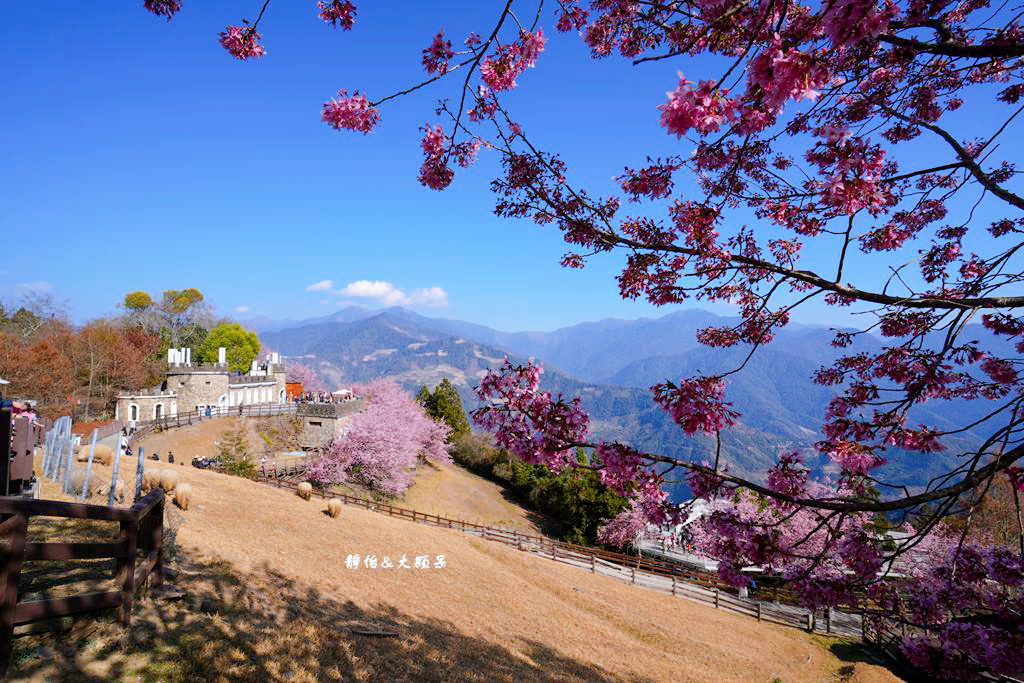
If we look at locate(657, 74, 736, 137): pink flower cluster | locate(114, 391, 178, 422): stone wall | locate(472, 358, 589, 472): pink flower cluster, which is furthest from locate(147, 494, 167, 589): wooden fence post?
locate(114, 391, 178, 422): stone wall

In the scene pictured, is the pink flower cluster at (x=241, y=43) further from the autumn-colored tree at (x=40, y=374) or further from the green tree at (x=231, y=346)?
the green tree at (x=231, y=346)

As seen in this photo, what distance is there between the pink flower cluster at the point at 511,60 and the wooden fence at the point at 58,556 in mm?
4915

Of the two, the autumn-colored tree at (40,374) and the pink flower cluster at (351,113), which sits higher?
the pink flower cluster at (351,113)

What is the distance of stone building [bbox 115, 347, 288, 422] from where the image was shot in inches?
1501

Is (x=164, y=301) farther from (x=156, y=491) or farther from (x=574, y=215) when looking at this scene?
(x=574, y=215)

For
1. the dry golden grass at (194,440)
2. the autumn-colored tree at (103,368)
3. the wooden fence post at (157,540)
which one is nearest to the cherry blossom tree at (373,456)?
the dry golden grass at (194,440)

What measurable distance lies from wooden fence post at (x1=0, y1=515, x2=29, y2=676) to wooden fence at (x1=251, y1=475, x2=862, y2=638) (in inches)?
721

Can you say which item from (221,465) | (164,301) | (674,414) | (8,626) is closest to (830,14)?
(674,414)

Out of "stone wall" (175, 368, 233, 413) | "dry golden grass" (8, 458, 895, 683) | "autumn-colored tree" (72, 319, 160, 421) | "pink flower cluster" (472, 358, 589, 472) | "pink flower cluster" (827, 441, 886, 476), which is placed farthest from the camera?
"autumn-colored tree" (72, 319, 160, 421)

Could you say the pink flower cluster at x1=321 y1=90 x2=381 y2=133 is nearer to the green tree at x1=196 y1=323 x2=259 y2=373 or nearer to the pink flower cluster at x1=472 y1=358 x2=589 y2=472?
the pink flower cluster at x1=472 y1=358 x2=589 y2=472

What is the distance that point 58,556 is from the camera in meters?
4.09

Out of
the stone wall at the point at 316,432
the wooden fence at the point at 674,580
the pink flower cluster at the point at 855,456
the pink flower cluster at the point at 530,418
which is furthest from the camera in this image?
the stone wall at the point at 316,432

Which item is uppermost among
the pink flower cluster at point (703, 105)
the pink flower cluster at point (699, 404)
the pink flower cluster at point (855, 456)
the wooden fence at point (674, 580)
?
the pink flower cluster at point (703, 105)

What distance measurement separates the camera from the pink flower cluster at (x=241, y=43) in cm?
451
